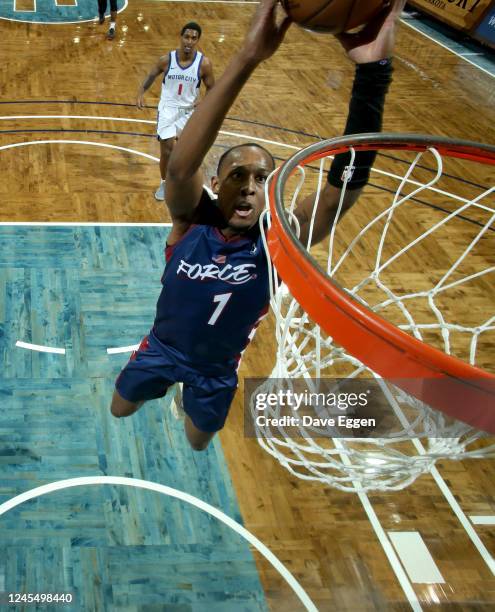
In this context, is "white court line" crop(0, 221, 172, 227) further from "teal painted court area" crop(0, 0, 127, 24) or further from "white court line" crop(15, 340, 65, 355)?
"teal painted court area" crop(0, 0, 127, 24)

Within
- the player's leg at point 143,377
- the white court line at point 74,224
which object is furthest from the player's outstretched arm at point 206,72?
the player's leg at point 143,377

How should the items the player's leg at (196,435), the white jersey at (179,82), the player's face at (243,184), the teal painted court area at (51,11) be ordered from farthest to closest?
the teal painted court area at (51,11)
the white jersey at (179,82)
the player's leg at (196,435)
the player's face at (243,184)

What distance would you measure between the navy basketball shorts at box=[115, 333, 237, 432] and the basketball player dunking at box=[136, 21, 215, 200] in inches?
128

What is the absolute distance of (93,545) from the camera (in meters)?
3.74

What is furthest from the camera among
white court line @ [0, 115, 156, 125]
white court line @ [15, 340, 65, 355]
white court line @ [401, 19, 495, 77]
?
A: white court line @ [401, 19, 495, 77]

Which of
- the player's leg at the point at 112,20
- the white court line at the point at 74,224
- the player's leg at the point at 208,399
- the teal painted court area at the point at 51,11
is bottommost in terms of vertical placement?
the teal painted court area at the point at 51,11

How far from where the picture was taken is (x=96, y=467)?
4.13 meters

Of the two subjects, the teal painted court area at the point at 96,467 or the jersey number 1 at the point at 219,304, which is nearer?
the jersey number 1 at the point at 219,304

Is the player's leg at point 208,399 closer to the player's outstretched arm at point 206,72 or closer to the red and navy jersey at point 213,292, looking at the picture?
the red and navy jersey at point 213,292

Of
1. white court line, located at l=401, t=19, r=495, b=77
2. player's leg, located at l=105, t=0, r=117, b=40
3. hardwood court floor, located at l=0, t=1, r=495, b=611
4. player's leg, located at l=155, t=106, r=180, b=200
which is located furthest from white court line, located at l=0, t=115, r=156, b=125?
white court line, located at l=401, t=19, r=495, b=77

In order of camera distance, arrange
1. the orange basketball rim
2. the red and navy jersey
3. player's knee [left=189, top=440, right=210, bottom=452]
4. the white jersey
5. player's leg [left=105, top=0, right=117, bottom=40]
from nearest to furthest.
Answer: the orange basketball rim < the red and navy jersey < player's knee [left=189, top=440, right=210, bottom=452] < the white jersey < player's leg [left=105, top=0, right=117, bottom=40]

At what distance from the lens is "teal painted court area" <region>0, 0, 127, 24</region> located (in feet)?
36.5

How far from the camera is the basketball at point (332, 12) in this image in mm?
2109

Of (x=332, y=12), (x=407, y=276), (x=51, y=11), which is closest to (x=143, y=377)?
(x=332, y=12)
